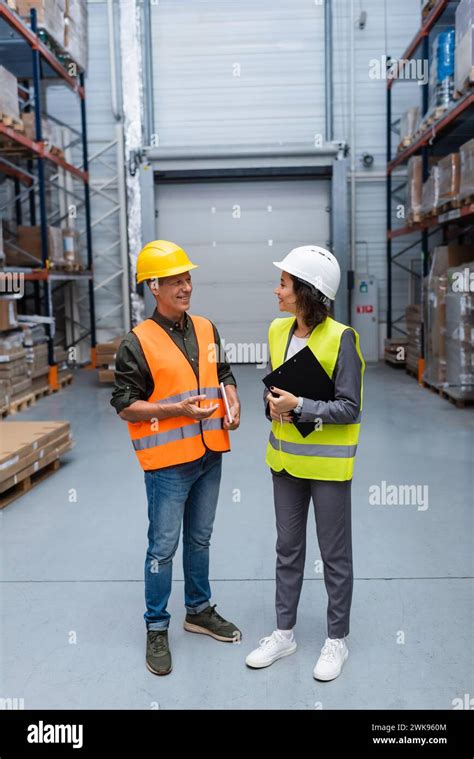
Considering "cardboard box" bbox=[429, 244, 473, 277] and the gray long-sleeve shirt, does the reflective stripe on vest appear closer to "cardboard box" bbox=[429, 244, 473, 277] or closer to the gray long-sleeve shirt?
the gray long-sleeve shirt

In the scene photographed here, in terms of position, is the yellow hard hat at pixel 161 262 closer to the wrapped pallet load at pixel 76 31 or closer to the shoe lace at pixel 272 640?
the shoe lace at pixel 272 640

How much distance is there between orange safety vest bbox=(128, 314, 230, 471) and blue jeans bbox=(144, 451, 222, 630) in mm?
67

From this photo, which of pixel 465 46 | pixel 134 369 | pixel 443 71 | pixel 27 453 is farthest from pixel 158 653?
pixel 443 71

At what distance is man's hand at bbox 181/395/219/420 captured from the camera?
2859 millimetres

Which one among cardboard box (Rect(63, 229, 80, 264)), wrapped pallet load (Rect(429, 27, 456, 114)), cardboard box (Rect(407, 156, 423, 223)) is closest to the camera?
wrapped pallet load (Rect(429, 27, 456, 114))

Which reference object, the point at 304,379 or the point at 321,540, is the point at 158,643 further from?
the point at 304,379

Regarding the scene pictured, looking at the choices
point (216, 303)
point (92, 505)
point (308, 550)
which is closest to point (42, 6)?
point (216, 303)

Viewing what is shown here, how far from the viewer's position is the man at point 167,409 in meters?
2.93

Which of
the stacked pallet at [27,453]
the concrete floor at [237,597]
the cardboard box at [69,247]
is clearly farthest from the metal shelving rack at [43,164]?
the concrete floor at [237,597]

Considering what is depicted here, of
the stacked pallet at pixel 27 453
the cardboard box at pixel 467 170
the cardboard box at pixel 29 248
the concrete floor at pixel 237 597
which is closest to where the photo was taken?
the concrete floor at pixel 237 597

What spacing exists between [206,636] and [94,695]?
652 mm

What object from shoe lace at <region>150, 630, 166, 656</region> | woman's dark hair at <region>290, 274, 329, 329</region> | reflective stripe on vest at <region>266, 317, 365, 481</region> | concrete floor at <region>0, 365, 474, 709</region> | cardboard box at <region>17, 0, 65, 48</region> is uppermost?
cardboard box at <region>17, 0, 65, 48</region>

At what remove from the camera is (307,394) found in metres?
2.87

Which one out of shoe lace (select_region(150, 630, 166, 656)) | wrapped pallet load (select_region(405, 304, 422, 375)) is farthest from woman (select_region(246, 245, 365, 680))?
wrapped pallet load (select_region(405, 304, 422, 375))
